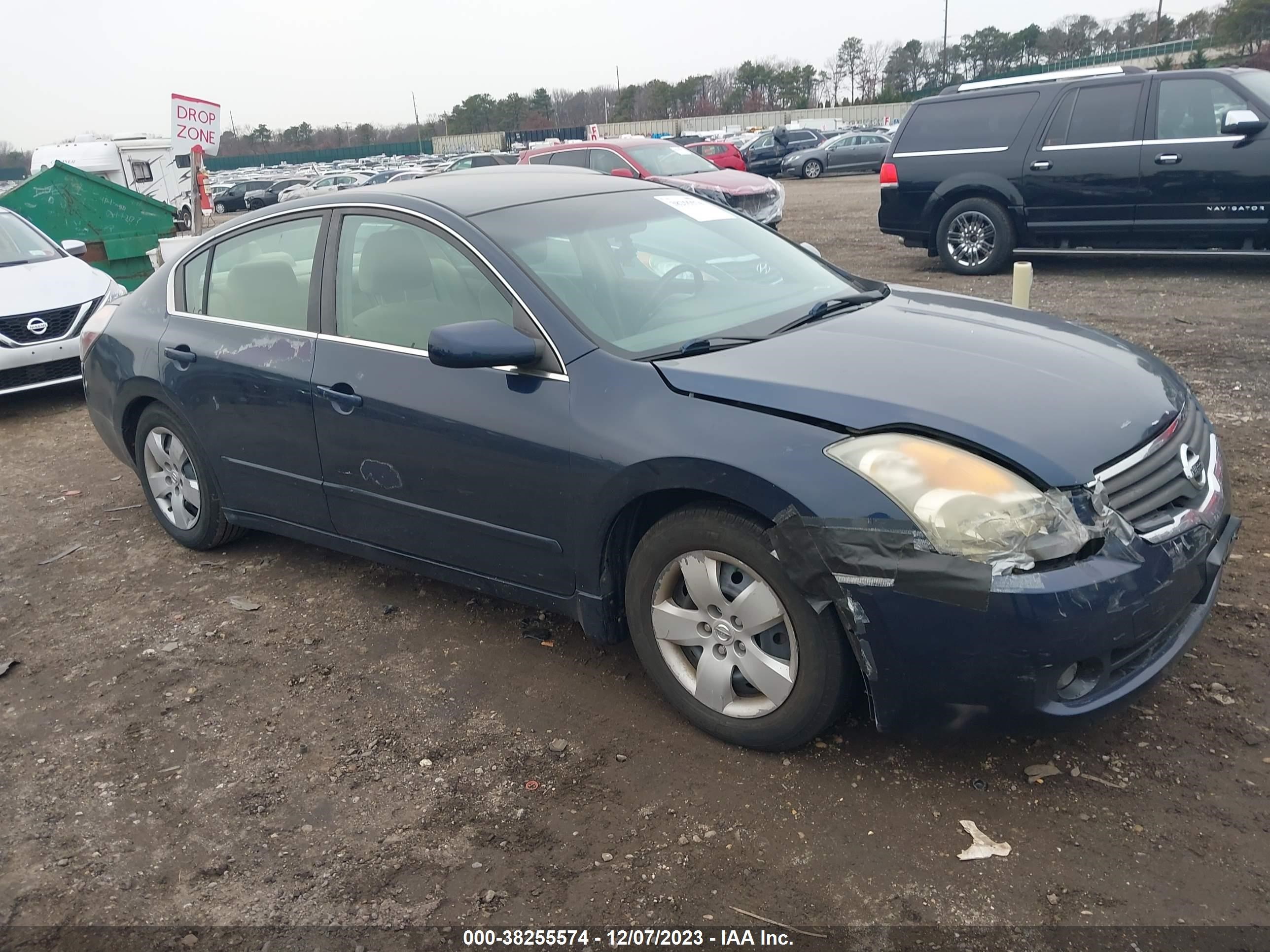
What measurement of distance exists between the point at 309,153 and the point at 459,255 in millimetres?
84992

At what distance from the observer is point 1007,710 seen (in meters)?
2.54

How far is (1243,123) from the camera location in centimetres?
888

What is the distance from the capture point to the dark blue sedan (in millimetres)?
2523

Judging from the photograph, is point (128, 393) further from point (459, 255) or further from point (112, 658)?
point (459, 255)

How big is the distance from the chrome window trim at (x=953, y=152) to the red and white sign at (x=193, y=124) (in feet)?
26.4

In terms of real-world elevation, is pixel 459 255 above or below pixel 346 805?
above

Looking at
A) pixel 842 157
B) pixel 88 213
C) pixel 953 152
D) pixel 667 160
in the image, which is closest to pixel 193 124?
pixel 88 213

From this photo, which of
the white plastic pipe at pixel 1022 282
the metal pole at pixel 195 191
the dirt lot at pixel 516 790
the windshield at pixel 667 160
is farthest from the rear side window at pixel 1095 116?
the metal pole at pixel 195 191

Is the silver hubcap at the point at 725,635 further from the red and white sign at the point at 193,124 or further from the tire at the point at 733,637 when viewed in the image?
the red and white sign at the point at 193,124

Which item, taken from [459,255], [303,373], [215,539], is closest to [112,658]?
[215,539]

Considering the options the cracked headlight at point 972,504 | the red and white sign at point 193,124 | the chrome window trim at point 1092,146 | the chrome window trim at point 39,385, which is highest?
the red and white sign at point 193,124

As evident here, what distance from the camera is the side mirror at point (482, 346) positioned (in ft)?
10.3

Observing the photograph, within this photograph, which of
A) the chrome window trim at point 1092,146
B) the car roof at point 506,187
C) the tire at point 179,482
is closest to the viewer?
Result: the car roof at point 506,187

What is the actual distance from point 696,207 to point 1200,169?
718cm
